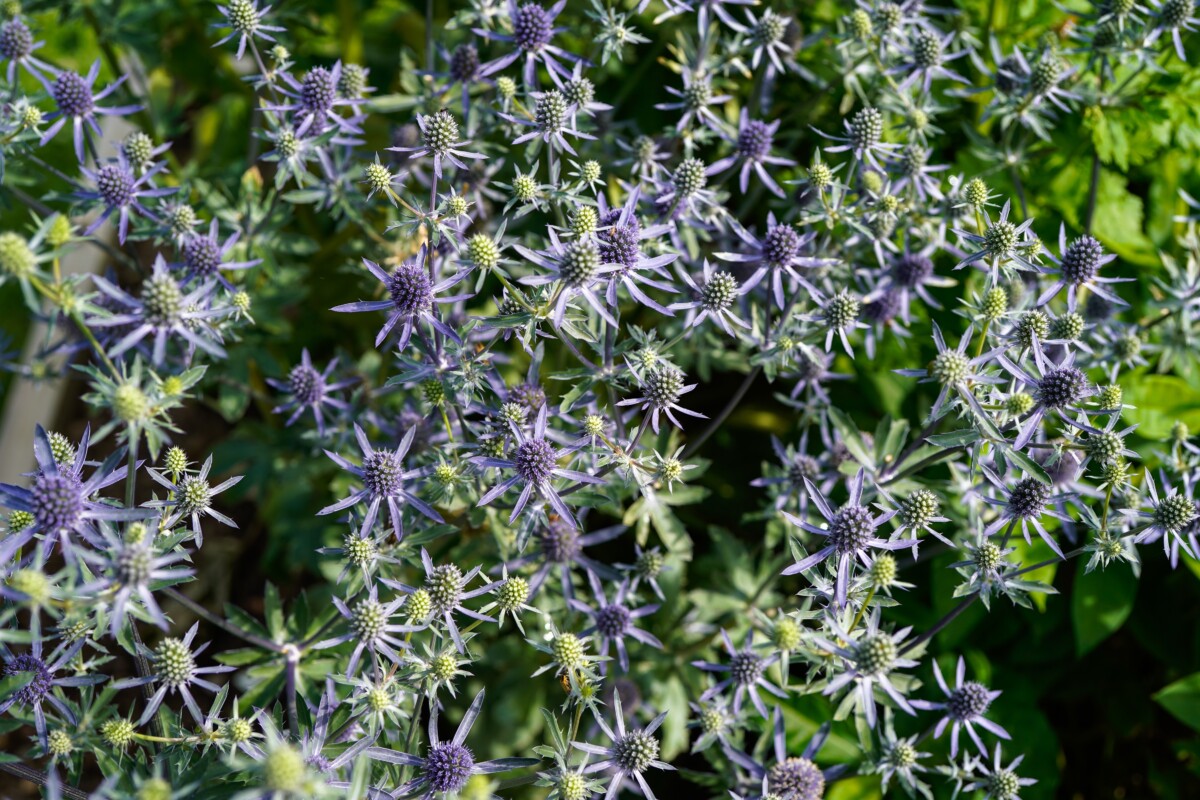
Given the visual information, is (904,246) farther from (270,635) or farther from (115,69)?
(115,69)

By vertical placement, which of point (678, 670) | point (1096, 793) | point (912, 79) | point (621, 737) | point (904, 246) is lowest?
point (1096, 793)

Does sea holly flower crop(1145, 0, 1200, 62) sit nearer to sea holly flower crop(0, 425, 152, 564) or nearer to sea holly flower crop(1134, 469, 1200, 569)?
sea holly flower crop(1134, 469, 1200, 569)

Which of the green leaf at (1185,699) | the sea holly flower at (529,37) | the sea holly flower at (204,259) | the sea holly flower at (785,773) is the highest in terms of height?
the sea holly flower at (529,37)

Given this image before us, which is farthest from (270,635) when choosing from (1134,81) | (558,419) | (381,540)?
(1134,81)

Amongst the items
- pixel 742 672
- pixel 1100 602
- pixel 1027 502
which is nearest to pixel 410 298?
pixel 742 672

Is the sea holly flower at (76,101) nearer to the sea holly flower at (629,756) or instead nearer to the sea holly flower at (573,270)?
the sea holly flower at (573,270)

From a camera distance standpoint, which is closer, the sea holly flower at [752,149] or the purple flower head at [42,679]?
the purple flower head at [42,679]

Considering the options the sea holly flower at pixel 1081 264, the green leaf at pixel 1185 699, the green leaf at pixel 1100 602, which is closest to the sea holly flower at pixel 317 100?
the sea holly flower at pixel 1081 264
